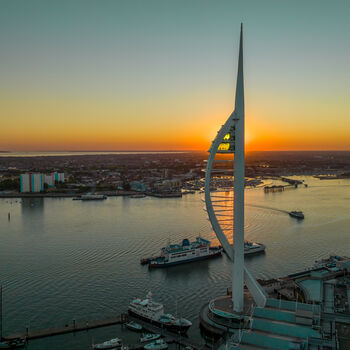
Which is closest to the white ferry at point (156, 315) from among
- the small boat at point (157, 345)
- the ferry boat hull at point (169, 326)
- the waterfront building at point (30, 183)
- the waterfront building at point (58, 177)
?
the ferry boat hull at point (169, 326)

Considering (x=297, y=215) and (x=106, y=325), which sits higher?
(x=297, y=215)

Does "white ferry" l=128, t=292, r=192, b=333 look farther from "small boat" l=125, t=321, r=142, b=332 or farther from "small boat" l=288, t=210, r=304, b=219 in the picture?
"small boat" l=288, t=210, r=304, b=219

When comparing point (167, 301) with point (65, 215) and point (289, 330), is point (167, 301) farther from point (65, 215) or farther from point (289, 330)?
point (65, 215)

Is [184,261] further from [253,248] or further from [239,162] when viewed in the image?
[239,162]

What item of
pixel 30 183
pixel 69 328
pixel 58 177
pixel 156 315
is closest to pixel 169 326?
pixel 156 315

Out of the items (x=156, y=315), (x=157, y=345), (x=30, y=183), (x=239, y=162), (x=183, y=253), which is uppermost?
(x=239, y=162)

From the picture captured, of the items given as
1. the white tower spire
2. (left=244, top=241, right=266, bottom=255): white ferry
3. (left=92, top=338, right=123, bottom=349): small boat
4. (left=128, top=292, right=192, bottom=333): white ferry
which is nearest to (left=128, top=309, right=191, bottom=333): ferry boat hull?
(left=128, top=292, right=192, bottom=333): white ferry
